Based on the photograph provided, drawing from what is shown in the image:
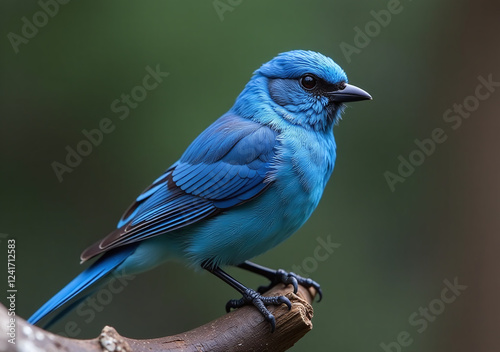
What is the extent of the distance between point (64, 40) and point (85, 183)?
61.5 inches

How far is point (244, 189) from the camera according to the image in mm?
4297

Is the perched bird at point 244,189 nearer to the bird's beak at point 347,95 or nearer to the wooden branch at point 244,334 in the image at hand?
the bird's beak at point 347,95

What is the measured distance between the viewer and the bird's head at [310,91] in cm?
457

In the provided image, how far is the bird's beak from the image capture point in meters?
4.54

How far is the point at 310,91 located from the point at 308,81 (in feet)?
0.25

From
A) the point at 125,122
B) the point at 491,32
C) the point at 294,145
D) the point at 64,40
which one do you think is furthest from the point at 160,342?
the point at 491,32

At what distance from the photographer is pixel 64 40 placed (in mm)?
6520

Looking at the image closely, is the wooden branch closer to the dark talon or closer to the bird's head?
the dark talon

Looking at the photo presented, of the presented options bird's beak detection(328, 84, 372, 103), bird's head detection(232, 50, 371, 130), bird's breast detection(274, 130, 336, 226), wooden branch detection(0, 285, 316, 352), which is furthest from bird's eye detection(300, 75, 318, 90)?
wooden branch detection(0, 285, 316, 352)

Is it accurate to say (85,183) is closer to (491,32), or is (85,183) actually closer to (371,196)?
(371,196)

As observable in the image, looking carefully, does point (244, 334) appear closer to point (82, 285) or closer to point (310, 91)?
point (82, 285)

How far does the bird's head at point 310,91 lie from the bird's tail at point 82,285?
155cm

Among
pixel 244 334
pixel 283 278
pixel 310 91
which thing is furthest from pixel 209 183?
pixel 244 334

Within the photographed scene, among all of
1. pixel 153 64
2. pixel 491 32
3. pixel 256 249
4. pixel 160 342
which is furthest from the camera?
pixel 491 32
